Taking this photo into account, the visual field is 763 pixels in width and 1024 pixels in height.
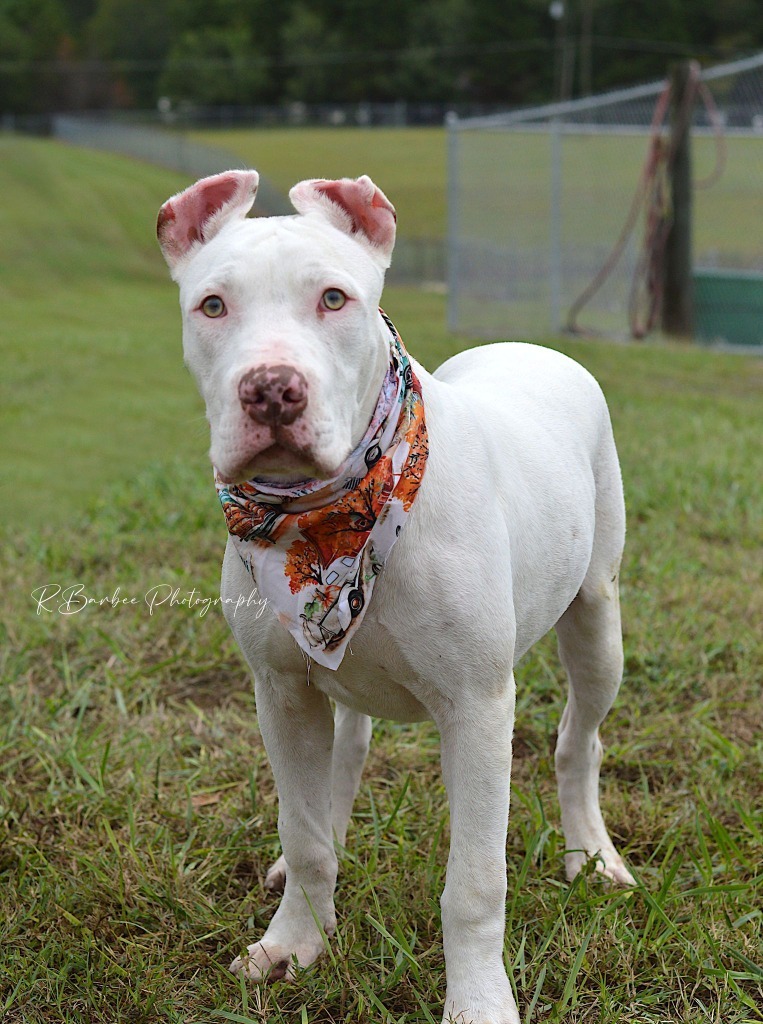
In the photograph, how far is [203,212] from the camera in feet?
7.34

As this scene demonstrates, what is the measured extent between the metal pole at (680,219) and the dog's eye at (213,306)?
30.1ft

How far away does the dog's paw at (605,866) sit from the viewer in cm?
283

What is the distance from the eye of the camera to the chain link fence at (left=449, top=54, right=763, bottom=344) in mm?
11328

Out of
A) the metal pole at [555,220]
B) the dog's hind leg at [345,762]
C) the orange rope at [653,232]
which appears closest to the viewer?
the dog's hind leg at [345,762]

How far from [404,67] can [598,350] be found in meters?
52.3

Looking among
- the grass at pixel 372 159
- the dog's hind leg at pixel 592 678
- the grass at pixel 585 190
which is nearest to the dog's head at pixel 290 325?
the dog's hind leg at pixel 592 678

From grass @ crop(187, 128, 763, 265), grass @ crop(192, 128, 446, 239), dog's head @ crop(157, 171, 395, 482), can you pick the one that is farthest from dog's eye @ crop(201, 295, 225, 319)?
grass @ crop(192, 128, 446, 239)

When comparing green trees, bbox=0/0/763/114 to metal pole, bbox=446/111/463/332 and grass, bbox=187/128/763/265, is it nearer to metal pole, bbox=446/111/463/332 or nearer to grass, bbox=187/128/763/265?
grass, bbox=187/128/763/265

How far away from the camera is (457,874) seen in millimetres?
2266

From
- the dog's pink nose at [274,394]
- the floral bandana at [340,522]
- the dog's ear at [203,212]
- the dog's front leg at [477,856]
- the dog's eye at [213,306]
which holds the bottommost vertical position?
the dog's front leg at [477,856]

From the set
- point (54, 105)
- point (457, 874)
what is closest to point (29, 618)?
point (457, 874)

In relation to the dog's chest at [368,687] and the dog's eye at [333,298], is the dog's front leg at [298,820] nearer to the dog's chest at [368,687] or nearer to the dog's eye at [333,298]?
the dog's chest at [368,687]

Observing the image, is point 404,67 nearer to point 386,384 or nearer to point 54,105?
point 54,105

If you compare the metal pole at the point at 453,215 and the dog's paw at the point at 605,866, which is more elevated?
the dog's paw at the point at 605,866
